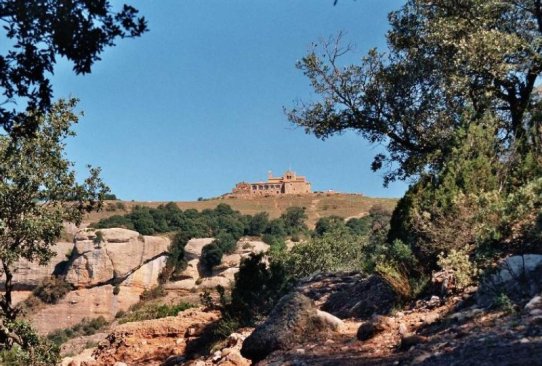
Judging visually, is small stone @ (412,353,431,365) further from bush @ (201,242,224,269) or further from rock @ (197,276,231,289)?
bush @ (201,242,224,269)

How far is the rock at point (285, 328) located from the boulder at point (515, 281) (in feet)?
8.70

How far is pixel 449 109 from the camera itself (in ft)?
51.0

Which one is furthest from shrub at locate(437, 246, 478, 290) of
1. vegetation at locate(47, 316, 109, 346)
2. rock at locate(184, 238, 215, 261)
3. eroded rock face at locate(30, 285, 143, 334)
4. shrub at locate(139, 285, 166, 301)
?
rock at locate(184, 238, 215, 261)

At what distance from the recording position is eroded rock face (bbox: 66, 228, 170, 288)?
69.2 metres

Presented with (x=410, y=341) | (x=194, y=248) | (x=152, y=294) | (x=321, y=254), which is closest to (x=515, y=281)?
(x=410, y=341)

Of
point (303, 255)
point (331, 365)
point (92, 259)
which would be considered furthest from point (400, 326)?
point (92, 259)

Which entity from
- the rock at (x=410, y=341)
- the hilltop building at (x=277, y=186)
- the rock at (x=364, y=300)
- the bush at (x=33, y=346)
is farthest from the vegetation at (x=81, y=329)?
the hilltop building at (x=277, y=186)

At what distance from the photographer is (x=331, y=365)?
7922 millimetres

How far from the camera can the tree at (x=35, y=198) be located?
14016 mm

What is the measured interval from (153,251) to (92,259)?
7.76 meters

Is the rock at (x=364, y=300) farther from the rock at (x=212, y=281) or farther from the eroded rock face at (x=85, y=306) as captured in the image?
the eroded rock face at (x=85, y=306)

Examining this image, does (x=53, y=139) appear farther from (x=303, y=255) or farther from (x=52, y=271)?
(x=52, y=271)

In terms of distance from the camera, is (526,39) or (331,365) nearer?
(331,365)

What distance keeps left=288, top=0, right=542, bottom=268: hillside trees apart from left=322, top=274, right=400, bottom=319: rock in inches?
39.3
